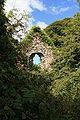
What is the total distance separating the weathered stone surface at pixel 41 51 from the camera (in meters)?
13.2

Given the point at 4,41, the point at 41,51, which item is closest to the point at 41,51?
the point at 41,51

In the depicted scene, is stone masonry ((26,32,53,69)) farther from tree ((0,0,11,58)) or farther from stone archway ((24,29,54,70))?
tree ((0,0,11,58))

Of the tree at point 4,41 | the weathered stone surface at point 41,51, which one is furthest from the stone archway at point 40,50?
the tree at point 4,41

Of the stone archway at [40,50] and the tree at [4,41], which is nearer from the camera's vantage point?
the tree at [4,41]

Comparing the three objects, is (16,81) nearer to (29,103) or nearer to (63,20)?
(29,103)

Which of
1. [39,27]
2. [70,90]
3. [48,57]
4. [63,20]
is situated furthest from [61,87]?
[63,20]

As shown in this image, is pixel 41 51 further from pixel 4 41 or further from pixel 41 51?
pixel 4 41

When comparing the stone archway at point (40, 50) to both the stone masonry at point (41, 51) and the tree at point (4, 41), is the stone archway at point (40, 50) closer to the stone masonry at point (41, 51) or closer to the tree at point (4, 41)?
the stone masonry at point (41, 51)

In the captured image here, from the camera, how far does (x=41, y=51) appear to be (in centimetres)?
1345

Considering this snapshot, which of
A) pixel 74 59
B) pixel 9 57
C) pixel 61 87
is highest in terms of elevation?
pixel 74 59

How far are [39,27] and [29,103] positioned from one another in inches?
427

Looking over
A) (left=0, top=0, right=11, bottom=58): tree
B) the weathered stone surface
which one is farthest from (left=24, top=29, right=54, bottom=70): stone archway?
(left=0, top=0, right=11, bottom=58): tree

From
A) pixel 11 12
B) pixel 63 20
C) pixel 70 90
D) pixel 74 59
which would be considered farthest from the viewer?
pixel 63 20

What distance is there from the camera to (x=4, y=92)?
3.26 m
